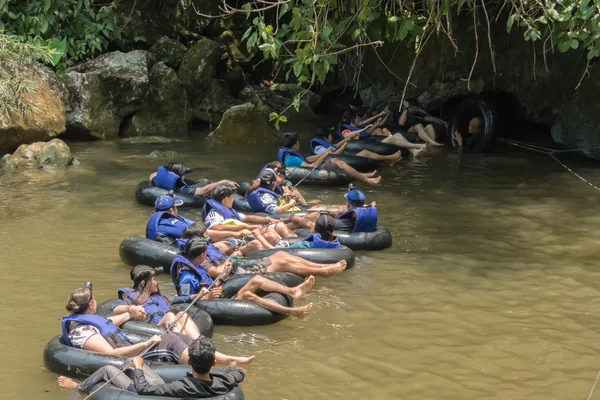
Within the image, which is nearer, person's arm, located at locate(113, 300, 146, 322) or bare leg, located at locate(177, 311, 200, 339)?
bare leg, located at locate(177, 311, 200, 339)

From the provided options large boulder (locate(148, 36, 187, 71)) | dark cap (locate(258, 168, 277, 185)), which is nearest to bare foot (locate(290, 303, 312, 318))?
dark cap (locate(258, 168, 277, 185))

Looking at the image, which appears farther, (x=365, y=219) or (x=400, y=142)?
(x=400, y=142)

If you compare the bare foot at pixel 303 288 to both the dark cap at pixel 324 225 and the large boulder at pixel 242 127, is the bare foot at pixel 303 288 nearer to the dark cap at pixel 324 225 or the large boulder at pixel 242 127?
the dark cap at pixel 324 225

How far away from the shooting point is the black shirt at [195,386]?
5.02 metres

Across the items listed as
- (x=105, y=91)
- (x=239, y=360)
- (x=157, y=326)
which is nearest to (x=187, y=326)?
(x=157, y=326)

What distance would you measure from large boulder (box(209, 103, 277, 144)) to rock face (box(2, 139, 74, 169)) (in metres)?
3.56

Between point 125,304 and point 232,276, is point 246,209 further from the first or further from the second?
point 125,304

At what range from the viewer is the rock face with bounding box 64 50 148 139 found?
53.3 feet

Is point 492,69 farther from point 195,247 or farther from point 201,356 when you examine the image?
point 201,356

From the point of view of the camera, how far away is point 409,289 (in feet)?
26.0

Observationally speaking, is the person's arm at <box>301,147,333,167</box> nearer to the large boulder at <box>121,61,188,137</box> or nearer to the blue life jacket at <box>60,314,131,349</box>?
the large boulder at <box>121,61,188,137</box>

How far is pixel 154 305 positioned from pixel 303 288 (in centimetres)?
160

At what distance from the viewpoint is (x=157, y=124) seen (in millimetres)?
17672

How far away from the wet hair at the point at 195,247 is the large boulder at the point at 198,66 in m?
11.8
